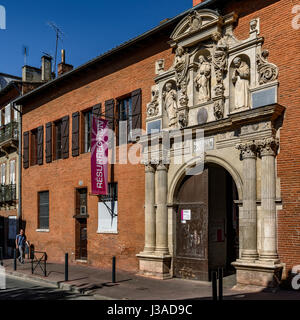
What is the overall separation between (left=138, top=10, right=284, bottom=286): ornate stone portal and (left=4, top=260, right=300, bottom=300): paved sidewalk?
24.9 inches

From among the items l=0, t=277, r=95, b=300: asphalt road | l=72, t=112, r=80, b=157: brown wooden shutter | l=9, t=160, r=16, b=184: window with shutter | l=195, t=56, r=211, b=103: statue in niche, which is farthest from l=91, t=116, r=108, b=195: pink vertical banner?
l=9, t=160, r=16, b=184: window with shutter

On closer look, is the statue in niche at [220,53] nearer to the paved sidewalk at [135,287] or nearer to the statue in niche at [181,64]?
the statue in niche at [181,64]

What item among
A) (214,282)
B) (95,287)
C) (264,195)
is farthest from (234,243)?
(214,282)

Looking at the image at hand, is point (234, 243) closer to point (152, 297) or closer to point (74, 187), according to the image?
point (152, 297)

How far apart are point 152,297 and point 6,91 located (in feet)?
62.0

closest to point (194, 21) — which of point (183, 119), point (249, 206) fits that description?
point (183, 119)

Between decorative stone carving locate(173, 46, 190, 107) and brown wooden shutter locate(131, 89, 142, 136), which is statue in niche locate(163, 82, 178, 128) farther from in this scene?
brown wooden shutter locate(131, 89, 142, 136)

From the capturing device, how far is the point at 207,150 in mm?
13055

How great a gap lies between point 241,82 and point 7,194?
56.5 ft

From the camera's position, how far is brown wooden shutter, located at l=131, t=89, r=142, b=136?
1571cm

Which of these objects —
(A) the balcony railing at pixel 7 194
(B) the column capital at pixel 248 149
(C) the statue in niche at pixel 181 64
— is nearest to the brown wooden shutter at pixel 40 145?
(A) the balcony railing at pixel 7 194

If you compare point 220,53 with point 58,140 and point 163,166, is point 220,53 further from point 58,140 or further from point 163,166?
point 58,140

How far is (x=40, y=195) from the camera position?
72.2 feet

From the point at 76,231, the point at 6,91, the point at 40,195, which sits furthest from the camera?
the point at 6,91
